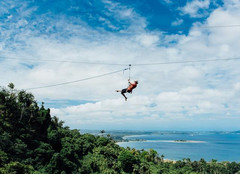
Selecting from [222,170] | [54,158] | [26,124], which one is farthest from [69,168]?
[222,170]

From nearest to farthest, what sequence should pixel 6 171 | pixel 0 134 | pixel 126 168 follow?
pixel 6 171 → pixel 0 134 → pixel 126 168

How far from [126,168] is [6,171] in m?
30.3

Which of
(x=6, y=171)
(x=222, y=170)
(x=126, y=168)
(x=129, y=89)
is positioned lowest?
(x=222, y=170)

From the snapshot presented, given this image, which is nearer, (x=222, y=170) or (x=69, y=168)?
(x=69, y=168)

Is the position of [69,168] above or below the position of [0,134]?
below

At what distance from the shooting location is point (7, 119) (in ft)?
100

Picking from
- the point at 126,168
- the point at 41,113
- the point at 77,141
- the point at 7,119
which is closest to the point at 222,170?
the point at 126,168

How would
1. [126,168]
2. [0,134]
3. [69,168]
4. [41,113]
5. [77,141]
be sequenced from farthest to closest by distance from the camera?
[126,168] < [77,141] < [41,113] < [69,168] < [0,134]

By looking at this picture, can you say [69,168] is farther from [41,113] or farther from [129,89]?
[129,89]

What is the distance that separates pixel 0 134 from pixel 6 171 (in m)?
6.51

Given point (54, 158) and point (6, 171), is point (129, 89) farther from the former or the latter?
point (54, 158)

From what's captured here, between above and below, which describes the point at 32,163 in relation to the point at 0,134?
below

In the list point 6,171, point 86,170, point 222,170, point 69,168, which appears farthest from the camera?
point 222,170

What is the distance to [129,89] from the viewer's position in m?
11.5
